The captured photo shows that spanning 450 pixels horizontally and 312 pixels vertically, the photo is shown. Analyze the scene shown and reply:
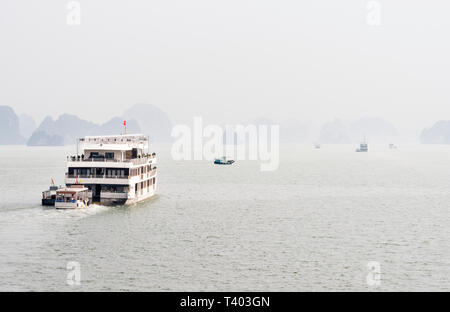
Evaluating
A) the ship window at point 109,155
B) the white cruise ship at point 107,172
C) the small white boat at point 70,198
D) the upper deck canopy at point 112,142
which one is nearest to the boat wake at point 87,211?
the small white boat at point 70,198

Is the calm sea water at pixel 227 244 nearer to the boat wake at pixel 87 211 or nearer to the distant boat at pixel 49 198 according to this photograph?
the boat wake at pixel 87 211

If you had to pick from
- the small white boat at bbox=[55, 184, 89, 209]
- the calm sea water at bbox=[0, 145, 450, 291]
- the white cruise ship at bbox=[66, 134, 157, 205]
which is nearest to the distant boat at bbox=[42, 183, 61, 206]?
the calm sea water at bbox=[0, 145, 450, 291]

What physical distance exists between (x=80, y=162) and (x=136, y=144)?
1008 centimetres

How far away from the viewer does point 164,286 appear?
113ft

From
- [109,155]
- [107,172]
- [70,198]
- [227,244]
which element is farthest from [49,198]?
[227,244]

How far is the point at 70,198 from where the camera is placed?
60.1m

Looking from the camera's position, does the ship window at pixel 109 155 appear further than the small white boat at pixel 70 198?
Yes

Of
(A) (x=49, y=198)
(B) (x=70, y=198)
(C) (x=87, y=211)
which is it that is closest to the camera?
(C) (x=87, y=211)

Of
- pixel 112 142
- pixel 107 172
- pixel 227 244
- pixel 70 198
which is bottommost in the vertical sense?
pixel 227 244

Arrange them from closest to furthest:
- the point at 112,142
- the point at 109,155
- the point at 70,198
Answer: the point at 70,198
the point at 109,155
the point at 112,142

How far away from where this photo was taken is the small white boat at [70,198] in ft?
195

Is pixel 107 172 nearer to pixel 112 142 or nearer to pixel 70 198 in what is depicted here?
pixel 70 198

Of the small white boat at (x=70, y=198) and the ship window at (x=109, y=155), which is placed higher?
the ship window at (x=109, y=155)
